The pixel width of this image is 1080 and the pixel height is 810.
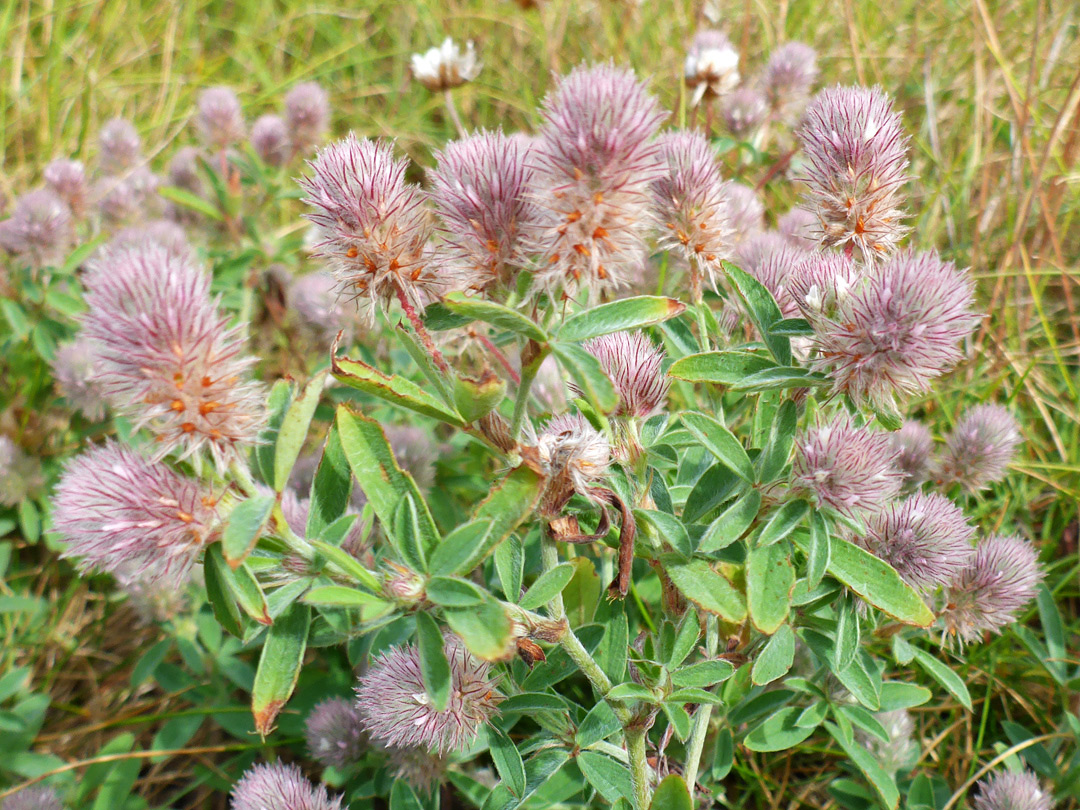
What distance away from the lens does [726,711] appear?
1951mm

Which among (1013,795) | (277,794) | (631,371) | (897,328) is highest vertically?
(897,328)

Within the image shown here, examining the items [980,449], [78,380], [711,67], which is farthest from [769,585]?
[78,380]

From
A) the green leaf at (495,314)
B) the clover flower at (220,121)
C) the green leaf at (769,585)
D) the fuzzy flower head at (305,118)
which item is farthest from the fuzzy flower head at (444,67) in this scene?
the green leaf at (769,585)

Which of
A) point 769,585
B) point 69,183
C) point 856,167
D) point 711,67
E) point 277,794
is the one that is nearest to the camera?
point 769,585

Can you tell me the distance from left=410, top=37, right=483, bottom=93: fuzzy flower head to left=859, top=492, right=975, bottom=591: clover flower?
246cm

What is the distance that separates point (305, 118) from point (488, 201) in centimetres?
252

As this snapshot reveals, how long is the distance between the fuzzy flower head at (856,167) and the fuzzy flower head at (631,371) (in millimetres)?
413

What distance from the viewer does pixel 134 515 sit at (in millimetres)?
1174

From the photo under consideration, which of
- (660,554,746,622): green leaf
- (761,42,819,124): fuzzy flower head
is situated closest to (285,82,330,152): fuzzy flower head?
(761,42,819,124): fuzzy flower head

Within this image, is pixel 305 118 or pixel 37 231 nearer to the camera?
pixel 37 231

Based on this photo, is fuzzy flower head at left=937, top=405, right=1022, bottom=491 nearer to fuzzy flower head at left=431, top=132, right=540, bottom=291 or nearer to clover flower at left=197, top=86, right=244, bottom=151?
fuzzy flower head at left=431, top=132, right=540, bottom=291

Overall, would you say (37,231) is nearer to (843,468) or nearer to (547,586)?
(547,586)

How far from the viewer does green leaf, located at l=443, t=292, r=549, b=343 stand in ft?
3.88

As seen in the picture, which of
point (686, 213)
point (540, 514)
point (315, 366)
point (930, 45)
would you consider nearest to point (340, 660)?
point (315, 366)
